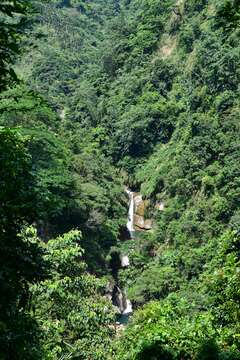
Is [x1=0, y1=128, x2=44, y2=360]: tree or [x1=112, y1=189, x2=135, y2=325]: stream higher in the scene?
[x1=112, y1=189, x2=135, y2=325]: stream

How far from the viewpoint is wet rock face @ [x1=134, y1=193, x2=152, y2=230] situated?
162 ft

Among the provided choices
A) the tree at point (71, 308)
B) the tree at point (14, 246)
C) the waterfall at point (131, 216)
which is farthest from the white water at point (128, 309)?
the tree at point (14, 246)

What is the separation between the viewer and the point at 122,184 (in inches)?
2199

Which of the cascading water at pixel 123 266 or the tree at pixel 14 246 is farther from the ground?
the cascading water at pixel 123 266

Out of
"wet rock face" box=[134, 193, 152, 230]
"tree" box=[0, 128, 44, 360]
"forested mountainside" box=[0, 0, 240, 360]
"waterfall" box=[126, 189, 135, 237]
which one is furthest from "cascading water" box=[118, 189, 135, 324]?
"tree" box=[0, 128, 44, 360]

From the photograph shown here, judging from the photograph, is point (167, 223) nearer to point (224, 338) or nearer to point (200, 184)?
point (200, 184)

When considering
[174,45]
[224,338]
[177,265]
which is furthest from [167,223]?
[224,338]

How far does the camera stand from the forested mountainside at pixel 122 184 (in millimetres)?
6188

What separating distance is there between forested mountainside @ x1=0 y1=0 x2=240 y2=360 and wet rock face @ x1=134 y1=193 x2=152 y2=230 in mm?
468

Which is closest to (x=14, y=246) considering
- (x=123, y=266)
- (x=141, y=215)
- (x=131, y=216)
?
(x=123, y=266)

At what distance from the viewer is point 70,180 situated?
36.0m

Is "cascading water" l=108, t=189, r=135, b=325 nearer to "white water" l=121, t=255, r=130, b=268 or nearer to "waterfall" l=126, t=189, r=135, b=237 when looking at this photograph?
"white water" l=121, t=255, r=130, b=268

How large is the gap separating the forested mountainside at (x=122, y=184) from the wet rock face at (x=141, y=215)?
18.4 inches

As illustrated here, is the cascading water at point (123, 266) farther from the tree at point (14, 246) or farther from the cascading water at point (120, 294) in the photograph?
the tree at point (14, 246)
